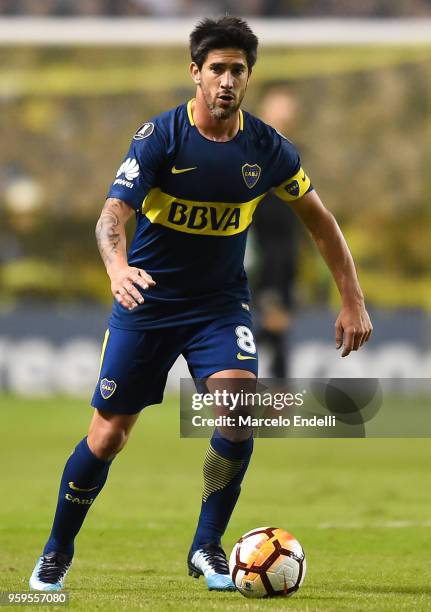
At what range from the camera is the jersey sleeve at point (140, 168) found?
576 centimetres

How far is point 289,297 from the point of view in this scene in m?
16.9

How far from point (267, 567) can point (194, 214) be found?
1.57 m

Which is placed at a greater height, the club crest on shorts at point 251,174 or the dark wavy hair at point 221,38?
the dark wavy hair at point 221,38

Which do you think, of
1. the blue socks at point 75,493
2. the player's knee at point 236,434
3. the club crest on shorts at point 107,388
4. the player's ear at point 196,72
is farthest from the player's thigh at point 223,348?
Result: the player's ear at point 196,72

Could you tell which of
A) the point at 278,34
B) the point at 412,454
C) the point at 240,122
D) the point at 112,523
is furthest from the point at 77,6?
the point at 240,122

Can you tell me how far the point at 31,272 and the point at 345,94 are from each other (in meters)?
5.30

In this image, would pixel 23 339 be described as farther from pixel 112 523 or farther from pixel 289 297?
pixel 112 523

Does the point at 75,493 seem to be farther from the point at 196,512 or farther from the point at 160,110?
the point at 160,110

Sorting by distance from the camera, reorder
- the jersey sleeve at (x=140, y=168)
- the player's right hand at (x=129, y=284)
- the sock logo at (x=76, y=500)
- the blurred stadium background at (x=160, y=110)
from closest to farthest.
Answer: the player's right hand at (x=129, y=284) < the jersey sleeve at (x=140, y=168) < the sock logo at (x=76, y=500) < the blurred stadium background at (x=160, y=110)

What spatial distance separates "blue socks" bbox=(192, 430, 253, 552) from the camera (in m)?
6.01

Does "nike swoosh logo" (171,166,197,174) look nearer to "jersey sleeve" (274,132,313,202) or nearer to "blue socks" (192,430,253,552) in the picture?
"jersey sleeve" (274,132,313,202)

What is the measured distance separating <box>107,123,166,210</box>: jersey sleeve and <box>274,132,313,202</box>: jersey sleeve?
1.89 ft

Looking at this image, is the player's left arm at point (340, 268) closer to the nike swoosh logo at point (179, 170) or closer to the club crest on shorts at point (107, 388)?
the nike swoosh logo at point (179, 170)

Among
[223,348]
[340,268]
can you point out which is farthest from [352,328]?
[223,348]
